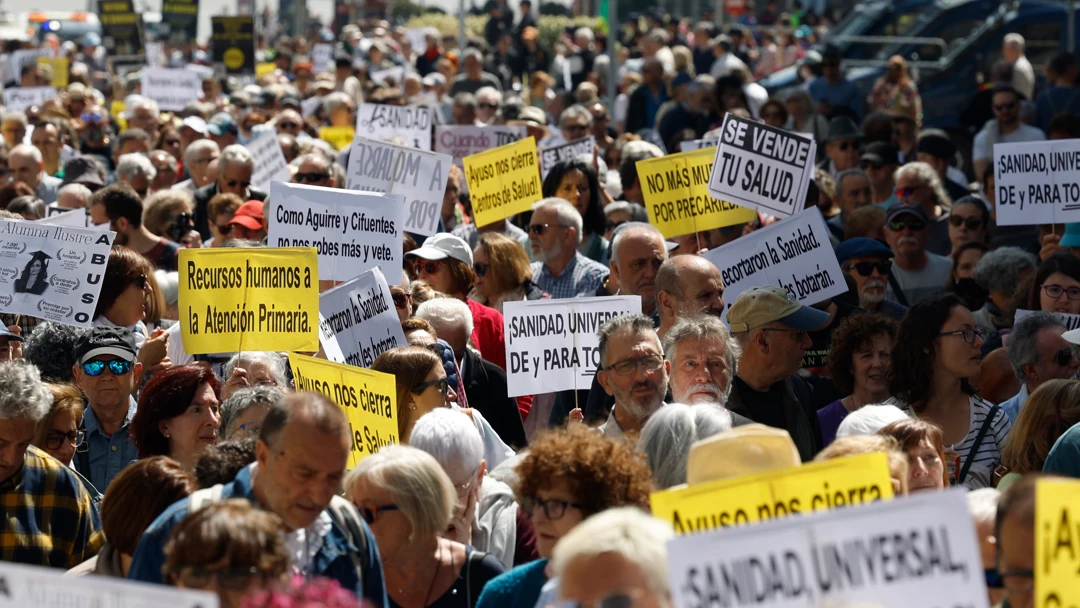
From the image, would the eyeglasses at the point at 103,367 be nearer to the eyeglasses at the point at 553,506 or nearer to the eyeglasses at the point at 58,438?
the eyeglasses at the point at 58,438

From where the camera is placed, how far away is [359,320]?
23.4ft

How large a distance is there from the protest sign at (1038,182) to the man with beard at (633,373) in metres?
3.92

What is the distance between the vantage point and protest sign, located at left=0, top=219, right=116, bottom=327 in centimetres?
731

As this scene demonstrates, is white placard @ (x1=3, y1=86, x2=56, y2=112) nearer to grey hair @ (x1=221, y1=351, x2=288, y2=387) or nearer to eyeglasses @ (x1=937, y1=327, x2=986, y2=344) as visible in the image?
grey hair @ (x1=221, y1=351, x2=288, y2=387)

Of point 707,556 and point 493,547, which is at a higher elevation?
point 707,556

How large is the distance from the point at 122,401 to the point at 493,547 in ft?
6.41

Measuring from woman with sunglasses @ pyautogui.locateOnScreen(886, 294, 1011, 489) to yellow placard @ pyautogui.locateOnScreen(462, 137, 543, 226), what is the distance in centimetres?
440

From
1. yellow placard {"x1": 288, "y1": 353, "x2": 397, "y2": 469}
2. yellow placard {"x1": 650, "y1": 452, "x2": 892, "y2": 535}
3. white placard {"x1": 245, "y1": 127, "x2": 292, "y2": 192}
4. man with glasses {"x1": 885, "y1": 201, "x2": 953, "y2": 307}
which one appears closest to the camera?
yellow placard {"x1": 650, "y1": 452, "x2": 892, "y2": 535}

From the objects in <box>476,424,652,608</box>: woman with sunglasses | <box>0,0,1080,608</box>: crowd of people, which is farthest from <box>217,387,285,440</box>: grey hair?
<box>476,424,652,608</box>: woman with sunglasses

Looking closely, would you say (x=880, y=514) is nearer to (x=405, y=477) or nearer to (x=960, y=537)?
(x=960, y=537)

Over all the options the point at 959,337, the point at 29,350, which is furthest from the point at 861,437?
the point at 29,350

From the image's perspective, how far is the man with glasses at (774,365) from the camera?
638 centimetres

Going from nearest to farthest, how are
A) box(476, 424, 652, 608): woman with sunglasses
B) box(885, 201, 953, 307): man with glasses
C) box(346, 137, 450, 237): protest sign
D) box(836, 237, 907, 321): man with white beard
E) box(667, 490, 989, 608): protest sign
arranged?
box(667, 490, 989, 608): protest sign → box(476, 424, 652, 608): woman with sunglasses → box(836, 237, 907, 321): man with white beard → box(885, 201, 953, 307): man with glasses → box(346, 137, 450, 237): protest sign

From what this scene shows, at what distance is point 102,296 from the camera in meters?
7.52
